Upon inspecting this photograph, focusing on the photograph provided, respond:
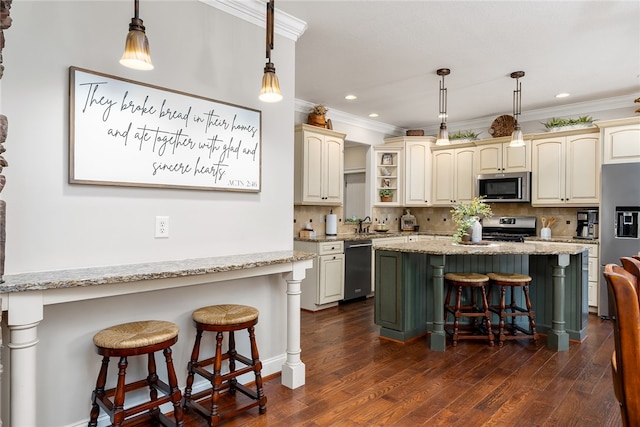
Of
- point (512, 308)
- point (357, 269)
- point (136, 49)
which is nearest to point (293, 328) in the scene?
point (136, 49)

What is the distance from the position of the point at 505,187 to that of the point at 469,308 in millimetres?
2560

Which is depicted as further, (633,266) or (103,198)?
(103,198)

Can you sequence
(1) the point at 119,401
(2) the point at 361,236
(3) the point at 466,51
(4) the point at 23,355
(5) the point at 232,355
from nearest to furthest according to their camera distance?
(4) the point at 23,355 → (1) the point at 119,401 → (5) the point at 232,355 → (3) the point at 466,51 → (2) the point at 361,236

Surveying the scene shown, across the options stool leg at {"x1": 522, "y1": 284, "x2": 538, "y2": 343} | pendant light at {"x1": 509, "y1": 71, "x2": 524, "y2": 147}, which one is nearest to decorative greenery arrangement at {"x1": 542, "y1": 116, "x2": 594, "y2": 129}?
pendant light at {"x1": 509, "y1": 71, "x2": 524, "y2": 147}

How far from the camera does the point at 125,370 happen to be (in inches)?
73.0

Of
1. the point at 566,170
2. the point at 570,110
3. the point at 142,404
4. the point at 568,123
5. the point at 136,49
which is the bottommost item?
the point at 142,404

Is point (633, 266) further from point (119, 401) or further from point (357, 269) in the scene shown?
point (357, 269)

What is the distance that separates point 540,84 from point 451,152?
6.28 feet

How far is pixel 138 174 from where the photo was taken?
2.16m

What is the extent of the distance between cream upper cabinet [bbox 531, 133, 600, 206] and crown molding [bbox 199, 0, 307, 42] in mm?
3879

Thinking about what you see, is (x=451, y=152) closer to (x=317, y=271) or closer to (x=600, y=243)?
(x=600, y=243)

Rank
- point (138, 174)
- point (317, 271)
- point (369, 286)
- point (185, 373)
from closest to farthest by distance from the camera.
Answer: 1. point (138, 174)
2. point (185, 373)
3. point (317, 271)
4. point (369, 286)

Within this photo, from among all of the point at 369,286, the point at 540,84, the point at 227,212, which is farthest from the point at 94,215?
the point at 540,84

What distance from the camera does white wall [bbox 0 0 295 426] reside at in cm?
180
